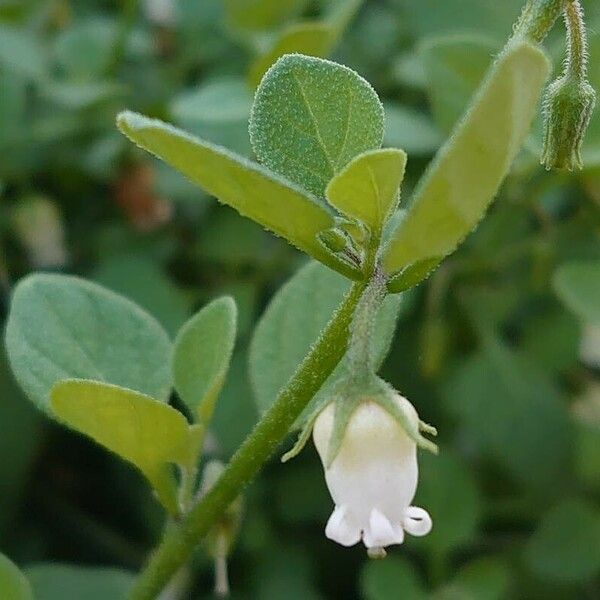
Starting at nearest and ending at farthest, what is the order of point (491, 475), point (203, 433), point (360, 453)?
point (360, 453), point (203, 433), point (491, 475)

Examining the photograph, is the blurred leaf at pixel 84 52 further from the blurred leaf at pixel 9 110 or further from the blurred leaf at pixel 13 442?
the blurred leaf at pixel 13 442

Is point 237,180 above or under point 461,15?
above

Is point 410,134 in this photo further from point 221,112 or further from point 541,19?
point 541,19

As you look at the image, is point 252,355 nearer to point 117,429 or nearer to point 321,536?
point 117,429


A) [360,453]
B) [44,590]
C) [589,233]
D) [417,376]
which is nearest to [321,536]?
[417,376]

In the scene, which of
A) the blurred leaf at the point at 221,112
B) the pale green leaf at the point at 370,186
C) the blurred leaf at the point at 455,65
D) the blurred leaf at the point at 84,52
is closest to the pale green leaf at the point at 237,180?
the pale green leaf at the point at 370,186

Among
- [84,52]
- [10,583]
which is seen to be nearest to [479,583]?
[10,583]
